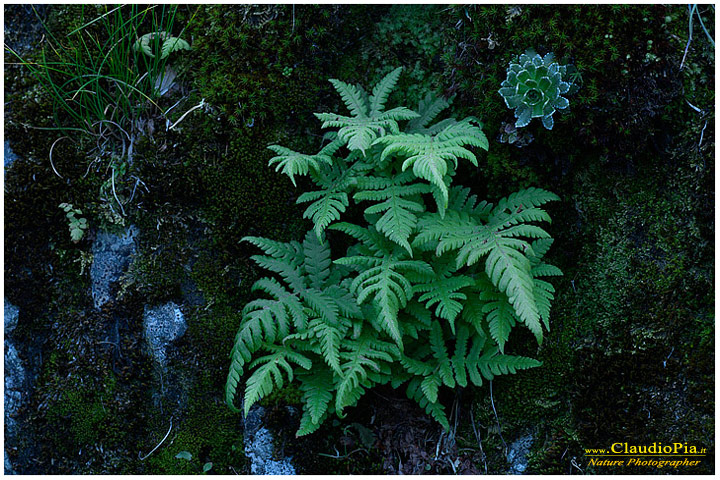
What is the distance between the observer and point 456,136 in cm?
355

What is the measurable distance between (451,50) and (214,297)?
2.81 m

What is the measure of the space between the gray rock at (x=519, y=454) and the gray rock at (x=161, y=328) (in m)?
2.76

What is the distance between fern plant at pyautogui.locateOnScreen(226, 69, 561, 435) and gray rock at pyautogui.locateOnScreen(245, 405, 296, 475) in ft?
1.43

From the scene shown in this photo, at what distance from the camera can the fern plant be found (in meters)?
3.38

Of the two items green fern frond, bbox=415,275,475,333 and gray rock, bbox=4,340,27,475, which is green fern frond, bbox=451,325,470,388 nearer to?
green fern frond, bbox=415,275,475,333

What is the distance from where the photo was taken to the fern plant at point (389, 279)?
338 centimetres

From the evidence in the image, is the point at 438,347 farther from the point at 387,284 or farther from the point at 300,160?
the point at 300,160

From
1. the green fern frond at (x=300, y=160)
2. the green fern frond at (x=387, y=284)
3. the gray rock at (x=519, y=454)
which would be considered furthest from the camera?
the gray rock at (x=519, y=454)

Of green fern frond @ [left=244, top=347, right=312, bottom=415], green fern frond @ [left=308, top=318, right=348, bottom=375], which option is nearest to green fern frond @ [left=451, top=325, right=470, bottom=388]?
green fern frond @ [left=308, top=318, right=348, bottom=375]

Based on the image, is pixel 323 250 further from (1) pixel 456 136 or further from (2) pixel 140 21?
(2) pixel 140 21

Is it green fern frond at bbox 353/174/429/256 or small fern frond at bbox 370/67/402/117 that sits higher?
small fern frond at bbox 370/67/402/117

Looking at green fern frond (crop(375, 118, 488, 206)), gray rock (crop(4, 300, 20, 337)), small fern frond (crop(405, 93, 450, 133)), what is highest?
small fern frond (crop(405, 93, 450, 133))

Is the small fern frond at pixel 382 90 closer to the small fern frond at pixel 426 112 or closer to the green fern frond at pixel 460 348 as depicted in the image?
the small fern frond at pixel 426 112

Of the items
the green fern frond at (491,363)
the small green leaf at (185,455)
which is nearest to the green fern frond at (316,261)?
the green fern frond at (491,363)
